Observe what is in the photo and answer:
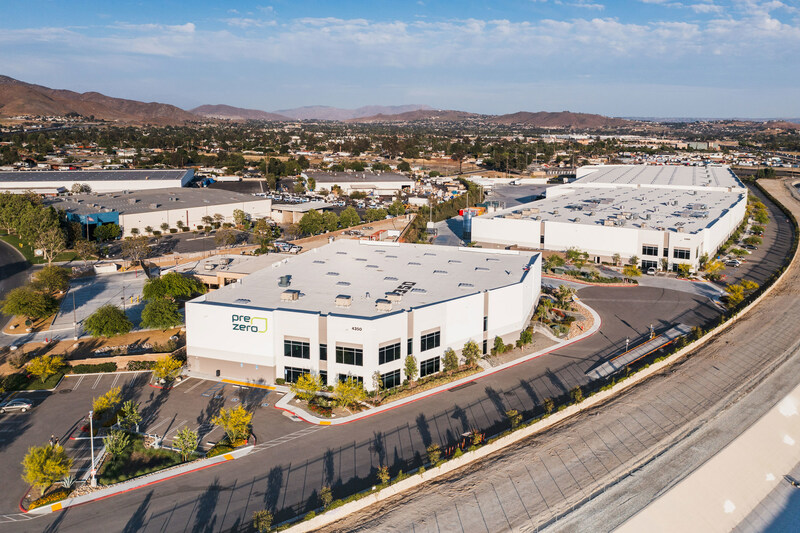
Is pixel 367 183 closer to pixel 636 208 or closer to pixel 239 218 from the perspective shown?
pixel 239 218

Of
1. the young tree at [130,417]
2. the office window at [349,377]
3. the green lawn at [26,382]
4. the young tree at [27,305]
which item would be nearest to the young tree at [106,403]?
the young tree at [130,417]

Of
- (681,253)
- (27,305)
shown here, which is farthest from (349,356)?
(681,253)

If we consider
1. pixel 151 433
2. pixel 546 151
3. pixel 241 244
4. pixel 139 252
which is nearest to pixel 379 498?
pixel 151 433

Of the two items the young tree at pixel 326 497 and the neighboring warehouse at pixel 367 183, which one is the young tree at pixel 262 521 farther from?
the neighboring warehouse at pixel 367 183

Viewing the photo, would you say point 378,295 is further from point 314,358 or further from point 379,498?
point 379,498

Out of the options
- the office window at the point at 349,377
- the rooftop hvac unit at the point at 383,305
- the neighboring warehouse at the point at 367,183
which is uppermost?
the rooftop hvac unit at the point at 383,305

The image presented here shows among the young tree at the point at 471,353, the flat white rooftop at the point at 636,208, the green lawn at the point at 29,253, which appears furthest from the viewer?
the flat white rooftop at the point at 636,208

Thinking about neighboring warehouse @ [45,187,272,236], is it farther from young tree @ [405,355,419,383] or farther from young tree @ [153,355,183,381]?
young tree @ [405,355,419,383]
